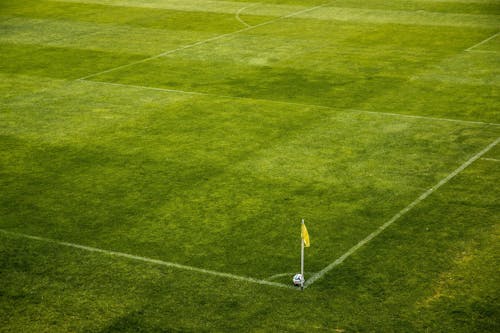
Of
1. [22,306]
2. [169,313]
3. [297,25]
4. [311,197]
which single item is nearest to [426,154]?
[311,197]

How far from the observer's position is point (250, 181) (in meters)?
14.8

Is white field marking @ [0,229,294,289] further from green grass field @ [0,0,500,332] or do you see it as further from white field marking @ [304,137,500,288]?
white field marking @ [304,137,500,288]

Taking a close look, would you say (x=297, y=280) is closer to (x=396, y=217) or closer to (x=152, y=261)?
(x=152, y=261)

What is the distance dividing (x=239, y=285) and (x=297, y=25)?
18320 millimetres

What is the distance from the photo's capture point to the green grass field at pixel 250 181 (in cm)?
1084

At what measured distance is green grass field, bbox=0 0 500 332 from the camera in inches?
427

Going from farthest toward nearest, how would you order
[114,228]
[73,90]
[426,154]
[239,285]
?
[73,90] < [426,154] < [114,228] < [239,285]

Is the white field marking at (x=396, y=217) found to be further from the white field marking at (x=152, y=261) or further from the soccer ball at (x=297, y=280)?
the white field marking at (x=152, y=261)

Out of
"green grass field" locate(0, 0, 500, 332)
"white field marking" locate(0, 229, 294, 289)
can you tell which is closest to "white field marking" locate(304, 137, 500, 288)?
"green grass field" locate(0, 0, 500, 332)

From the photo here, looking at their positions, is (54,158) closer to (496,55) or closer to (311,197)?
(311,197)

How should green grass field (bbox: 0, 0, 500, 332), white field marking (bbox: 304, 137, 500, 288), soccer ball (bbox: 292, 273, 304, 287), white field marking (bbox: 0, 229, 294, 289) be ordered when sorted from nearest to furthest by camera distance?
1. green grass field (bbox: 0, 0, 500, 332)
2. soccer ball (bbox: 292, 273, 304, 287)
3. white field marking (bbox: 0, 229, 294, 289)
4. white field marking (bbox: 304, 137, 500, 288)

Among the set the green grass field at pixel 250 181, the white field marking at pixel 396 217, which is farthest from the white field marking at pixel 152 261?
the white field marking at pixel 396 217

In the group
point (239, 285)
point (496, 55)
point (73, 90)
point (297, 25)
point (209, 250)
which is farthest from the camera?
point (297, 25)

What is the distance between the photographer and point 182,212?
13.6 metres
